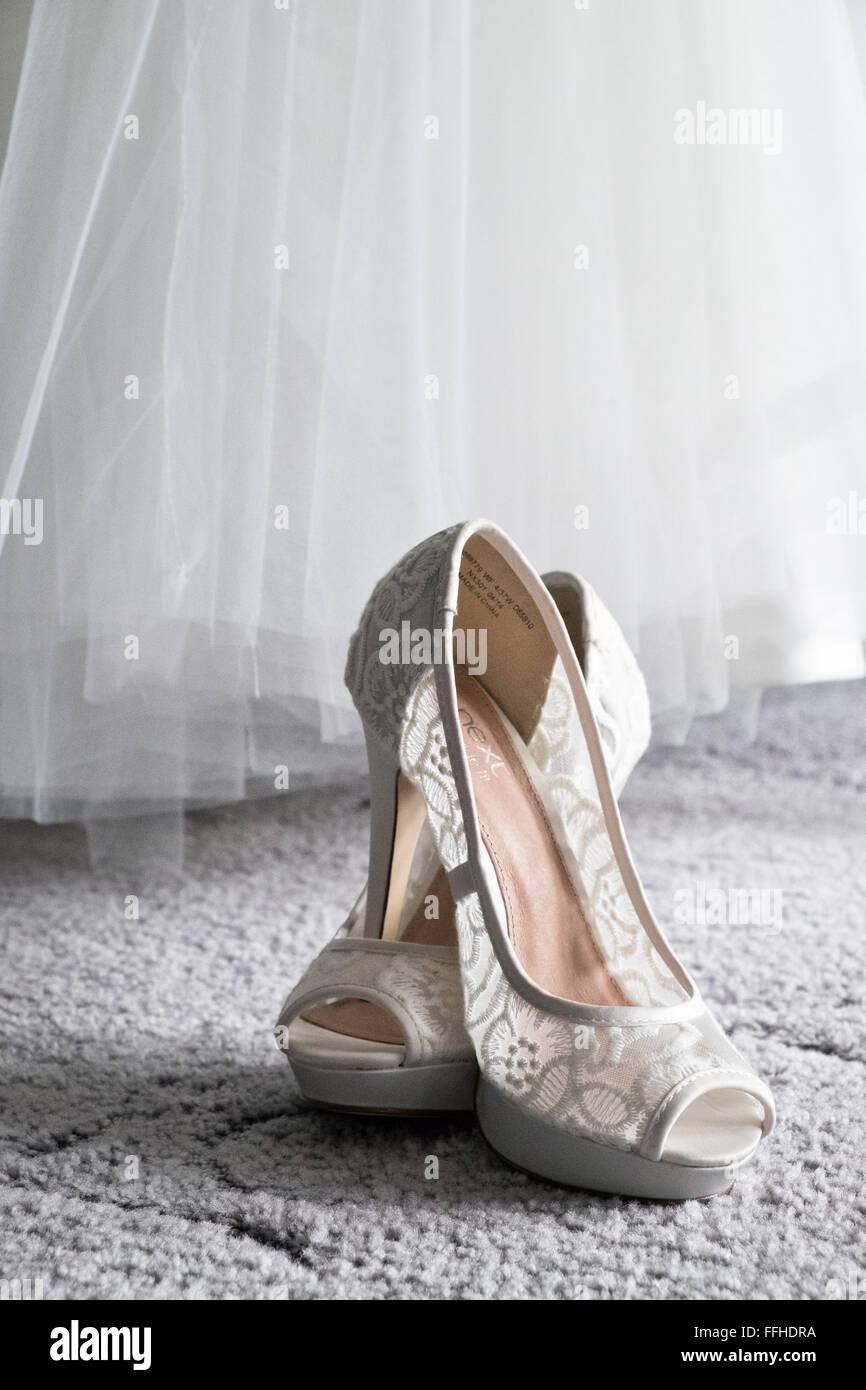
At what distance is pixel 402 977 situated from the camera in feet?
2.26

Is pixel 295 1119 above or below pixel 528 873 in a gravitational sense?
below

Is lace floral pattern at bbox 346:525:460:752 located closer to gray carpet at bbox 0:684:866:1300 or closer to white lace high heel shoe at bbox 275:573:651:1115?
white lace high heel shoe at bbox 275:573:651:1115

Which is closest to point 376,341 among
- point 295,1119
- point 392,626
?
point 392,626

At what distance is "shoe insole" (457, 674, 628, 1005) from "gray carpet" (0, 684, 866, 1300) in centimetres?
11

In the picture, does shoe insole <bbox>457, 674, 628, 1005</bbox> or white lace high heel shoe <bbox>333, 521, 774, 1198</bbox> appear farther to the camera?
shoe insole <bbox>457, 674, 628, 1005</bbox>

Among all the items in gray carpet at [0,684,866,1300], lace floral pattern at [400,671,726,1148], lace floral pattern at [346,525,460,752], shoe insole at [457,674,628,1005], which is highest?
lace floral pattern at [346,525,460,752]

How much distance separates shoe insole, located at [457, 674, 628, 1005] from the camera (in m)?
0.73

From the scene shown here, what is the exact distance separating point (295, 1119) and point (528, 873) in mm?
200

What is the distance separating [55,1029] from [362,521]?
44 centimetres

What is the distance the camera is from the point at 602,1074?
60cm

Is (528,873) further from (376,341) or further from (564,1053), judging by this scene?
(376,341)

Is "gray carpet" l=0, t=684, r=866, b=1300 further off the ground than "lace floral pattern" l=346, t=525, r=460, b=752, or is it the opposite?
"lace floral pattern" l=346, t=525, r=460, b=752

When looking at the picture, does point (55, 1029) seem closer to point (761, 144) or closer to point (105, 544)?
point (105, 544)

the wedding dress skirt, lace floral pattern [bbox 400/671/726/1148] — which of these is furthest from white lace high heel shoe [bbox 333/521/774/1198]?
the wedding dress skirt
